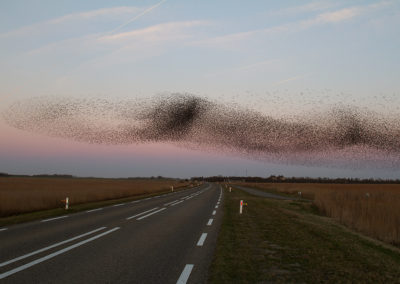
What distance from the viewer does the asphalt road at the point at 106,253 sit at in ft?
17.9

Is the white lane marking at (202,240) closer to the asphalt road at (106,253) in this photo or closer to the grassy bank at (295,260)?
the asphalt road at (106,253)

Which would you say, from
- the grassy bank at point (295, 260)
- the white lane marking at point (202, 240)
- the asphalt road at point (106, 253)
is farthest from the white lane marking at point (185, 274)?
the white lane marking at point (202, 240)

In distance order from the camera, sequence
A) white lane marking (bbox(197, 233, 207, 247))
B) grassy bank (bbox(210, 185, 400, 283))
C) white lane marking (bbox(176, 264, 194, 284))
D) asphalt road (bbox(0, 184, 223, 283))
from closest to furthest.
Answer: white lane marking (bbox(176, 264, 194, 284))
asphalt road (bbox(0, 184, 223, 283))
grassy bank (bbox(210, 185, 400, 283))
white lane marking (bbox(197, 233, 207, 247))

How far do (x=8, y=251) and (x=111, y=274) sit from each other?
3.19 m

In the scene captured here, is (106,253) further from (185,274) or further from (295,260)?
(295,260)

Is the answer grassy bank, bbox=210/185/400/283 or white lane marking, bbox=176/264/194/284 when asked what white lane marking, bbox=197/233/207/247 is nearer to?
grassy bank, bbox=210/185/400/283

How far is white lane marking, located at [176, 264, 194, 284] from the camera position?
5.25 metres

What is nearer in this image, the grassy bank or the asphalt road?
the asphalt road

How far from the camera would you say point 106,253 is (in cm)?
724

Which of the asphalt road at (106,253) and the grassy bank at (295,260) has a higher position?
the grassy bank at (295,260)

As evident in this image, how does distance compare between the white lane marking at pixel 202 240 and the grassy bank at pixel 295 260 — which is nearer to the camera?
the grassy bank at pixel 295 260

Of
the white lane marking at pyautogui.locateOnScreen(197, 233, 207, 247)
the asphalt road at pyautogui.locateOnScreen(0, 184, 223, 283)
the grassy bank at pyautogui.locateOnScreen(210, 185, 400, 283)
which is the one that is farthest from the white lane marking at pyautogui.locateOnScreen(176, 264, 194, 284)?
the white lane marking at pyautogui.locateOnScreen(197, 233, 207, 247)

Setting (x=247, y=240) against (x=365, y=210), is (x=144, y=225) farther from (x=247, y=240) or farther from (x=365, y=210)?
(x=365, y=210)

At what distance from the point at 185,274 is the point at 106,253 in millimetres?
2424
